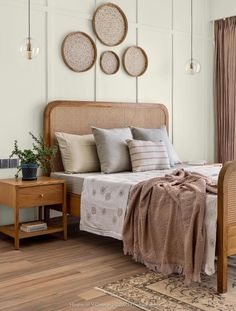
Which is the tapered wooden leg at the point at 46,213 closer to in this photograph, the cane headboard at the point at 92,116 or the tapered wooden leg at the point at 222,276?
the cane headboard at the point at 92,116

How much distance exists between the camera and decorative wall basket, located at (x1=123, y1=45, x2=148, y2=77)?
534 centimetres

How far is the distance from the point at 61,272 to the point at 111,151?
5.03 ft

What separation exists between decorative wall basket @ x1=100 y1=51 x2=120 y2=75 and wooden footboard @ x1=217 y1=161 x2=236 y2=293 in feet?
8.36

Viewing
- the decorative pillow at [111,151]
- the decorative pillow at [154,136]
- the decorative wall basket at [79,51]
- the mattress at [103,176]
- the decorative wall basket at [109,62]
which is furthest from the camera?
the decorative wall basket at [109,62]

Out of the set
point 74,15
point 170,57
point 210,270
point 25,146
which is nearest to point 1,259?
point 25,146

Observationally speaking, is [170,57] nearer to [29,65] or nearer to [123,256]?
[29,65]

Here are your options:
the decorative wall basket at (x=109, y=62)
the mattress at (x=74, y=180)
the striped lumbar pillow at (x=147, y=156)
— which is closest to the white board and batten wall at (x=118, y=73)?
the decorative wall basket at (x=109, y=62)

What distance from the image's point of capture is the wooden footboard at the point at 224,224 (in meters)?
2.92

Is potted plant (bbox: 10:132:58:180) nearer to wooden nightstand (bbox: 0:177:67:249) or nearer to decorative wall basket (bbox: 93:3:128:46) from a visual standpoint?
wooden nightstand (bbox: 0:177:67:249)

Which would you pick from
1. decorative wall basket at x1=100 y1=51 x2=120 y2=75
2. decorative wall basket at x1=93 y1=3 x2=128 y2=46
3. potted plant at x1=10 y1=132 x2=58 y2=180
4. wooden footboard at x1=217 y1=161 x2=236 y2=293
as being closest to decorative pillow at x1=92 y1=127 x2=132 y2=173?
potted plant at x1=10 y1=132 x2=58 y2=180

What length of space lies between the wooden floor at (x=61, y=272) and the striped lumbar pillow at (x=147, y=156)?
0.81 metres

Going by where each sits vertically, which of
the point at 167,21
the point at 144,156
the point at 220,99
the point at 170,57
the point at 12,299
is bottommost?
the point at 12,299

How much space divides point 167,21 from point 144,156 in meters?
2.07

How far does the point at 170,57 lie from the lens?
582 centimetres
